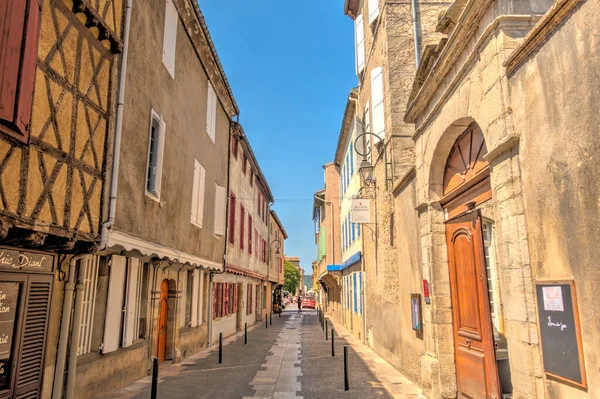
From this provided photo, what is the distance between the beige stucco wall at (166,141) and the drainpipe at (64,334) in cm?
99

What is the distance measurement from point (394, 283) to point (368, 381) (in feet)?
8.40

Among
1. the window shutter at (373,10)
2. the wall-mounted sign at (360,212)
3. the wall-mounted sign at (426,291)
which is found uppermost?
the window shutter at (373,10)

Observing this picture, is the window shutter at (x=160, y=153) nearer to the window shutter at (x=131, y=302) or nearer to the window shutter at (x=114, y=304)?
the window shutter at (x=131, y=302)

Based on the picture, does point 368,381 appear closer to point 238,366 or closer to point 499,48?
point 238,366

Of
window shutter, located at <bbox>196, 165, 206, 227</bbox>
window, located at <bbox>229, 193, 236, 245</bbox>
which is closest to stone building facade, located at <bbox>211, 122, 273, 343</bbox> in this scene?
window, located at <bbox>229, 193, 236, 245</bbox>

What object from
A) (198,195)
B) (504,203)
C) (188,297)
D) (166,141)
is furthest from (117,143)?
(188,297)

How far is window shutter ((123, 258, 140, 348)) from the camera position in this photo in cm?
790

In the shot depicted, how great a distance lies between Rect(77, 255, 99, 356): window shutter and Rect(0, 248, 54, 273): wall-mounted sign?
891 mm

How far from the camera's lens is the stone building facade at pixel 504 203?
124 inches

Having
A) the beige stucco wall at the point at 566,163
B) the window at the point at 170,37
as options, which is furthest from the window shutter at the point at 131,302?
the beige stucco wall at the point at 566,163

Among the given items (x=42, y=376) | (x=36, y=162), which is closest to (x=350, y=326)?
(x=42, y=376)

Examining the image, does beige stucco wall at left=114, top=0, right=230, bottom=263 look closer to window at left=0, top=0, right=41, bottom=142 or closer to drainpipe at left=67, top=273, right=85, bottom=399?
drainpipe at left=67, top=273, right=85, bottom=399

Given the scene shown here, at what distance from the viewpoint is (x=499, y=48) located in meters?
4.34

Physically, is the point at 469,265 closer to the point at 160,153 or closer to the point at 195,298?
the point at 160,153
